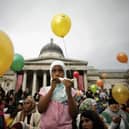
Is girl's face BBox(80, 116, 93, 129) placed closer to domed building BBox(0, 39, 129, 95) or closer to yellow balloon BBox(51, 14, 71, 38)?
yellow balloon BBox(51, 14, 71, 38)

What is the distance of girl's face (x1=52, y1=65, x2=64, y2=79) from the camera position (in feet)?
10.6

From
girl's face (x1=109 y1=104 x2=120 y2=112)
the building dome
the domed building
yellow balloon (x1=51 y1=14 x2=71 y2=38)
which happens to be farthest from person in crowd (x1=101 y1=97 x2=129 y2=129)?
the building dome

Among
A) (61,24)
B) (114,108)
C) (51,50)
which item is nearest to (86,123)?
(114,108)

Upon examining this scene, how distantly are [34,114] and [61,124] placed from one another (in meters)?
2.12

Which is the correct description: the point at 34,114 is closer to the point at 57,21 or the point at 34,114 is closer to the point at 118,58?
the point at 57,21

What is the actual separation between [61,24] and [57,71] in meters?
4.21

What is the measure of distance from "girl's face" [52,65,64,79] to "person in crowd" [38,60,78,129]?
104mm

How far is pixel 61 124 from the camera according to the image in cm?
300

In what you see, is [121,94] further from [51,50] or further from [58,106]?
[51,50]

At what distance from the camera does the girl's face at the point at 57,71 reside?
3244 millimetres

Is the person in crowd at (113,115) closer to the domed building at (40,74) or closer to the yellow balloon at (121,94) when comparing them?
the yellow balloon at (121,94)

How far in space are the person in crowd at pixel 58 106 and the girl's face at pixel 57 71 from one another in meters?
0.10

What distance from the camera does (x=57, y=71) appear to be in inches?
129

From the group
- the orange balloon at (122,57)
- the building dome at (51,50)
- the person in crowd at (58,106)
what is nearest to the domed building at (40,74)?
the building dome at (51,50)
